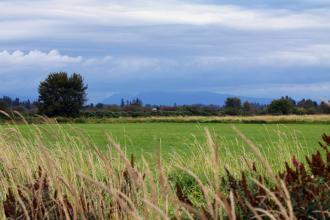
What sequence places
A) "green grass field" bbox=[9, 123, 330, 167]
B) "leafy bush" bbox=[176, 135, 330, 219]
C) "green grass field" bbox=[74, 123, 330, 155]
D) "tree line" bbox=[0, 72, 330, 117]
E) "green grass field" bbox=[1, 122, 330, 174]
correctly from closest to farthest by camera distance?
"leafy bush" bbox=[176, 135, 330, 219], "green grass field" bbox=[1, 122, 330, 174], "green grass field" bbox=[9, 123, 330, 167], "green grass field" bbox=[74, 123, 330, 155], "tree line" bbox=[0, 72, 330, 117]

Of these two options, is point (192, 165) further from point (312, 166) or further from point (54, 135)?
point (312, 166)

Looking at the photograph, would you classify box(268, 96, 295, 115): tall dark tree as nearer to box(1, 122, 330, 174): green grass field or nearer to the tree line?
the tree line

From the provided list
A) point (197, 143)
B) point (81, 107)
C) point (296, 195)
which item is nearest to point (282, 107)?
point (81, 107)

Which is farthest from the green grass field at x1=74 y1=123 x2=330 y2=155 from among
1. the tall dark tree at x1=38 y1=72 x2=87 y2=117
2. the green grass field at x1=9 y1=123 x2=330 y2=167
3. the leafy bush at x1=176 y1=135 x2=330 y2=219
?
the tall dark tree at x1=38 y1=72 x2=87 y2=117

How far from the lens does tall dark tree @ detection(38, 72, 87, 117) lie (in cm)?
8212

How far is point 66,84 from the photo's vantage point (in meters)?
86.0

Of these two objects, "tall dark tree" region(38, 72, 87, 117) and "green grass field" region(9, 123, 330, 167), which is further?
"tall dark tree" region(38, 72, 87, 117)

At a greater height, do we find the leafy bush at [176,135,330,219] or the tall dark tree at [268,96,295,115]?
the tall dark tree at [268,96,295,115]

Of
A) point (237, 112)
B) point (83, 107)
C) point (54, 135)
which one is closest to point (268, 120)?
point (237, 112)

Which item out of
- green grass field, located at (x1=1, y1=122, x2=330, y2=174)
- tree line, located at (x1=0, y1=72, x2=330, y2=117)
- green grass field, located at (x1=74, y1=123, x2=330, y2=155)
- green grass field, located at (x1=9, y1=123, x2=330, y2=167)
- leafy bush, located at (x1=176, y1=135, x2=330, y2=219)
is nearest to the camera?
leafy bush, located at (x1=176, y1=135, x2=330, y2=219)

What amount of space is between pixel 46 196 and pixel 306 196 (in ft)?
7.51

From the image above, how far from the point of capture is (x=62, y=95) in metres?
83.7

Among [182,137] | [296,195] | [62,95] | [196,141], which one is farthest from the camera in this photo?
[62,95]

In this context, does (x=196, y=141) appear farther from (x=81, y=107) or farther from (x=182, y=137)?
(x=81, y=107)
